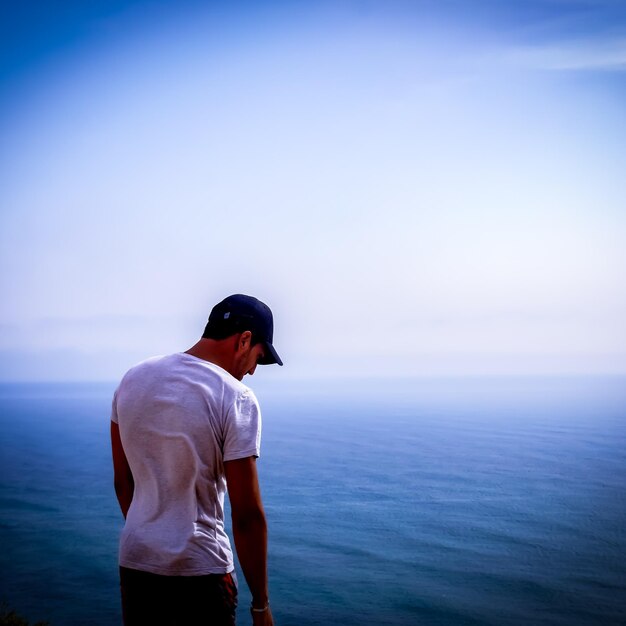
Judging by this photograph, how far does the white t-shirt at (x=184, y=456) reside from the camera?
2.76 m

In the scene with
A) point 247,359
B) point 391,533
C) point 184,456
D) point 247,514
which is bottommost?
point 391,533

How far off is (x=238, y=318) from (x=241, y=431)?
0.62 m

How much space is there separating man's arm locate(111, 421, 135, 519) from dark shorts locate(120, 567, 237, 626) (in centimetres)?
53

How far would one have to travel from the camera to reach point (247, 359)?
3119 mm

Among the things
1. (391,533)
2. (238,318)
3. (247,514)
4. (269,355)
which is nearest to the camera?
(247,514)

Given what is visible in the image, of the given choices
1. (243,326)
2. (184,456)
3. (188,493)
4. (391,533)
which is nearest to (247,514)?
(188,493)

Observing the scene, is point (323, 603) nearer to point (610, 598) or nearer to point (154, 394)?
point (610, 598)

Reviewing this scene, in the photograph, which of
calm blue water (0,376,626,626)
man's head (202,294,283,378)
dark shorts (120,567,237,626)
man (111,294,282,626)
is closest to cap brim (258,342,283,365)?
man's head (202,294,283,378)

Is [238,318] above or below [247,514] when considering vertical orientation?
above

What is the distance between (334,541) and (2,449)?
101 meters

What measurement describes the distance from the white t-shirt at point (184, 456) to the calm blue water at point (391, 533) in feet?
198

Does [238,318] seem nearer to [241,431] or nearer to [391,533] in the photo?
[241,431]

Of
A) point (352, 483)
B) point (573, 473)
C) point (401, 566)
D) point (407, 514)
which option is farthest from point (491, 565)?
point (573, 473)

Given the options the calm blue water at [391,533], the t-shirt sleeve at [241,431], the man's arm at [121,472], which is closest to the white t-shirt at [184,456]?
the t-shirt sleeve at [241,431]
